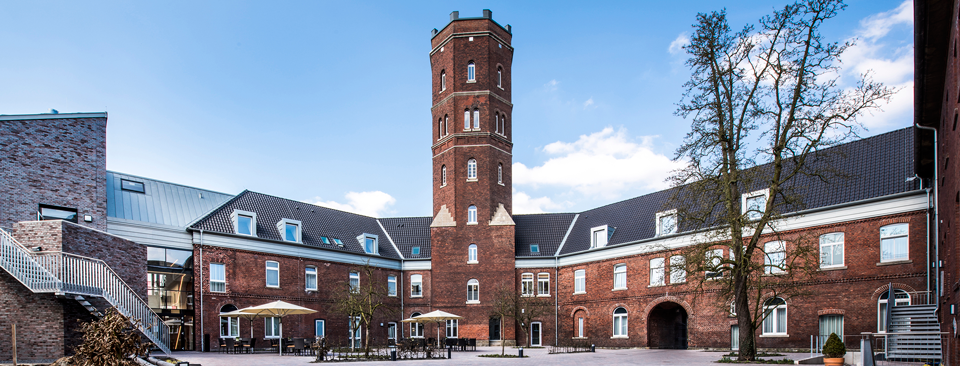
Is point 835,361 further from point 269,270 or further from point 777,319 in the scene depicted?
point 269,270

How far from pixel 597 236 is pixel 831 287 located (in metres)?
13.3

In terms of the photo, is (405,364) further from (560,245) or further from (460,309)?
(560,245)

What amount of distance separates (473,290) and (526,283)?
3.11m

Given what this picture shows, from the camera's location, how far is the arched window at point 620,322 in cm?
3309

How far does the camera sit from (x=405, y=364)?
20.7 m

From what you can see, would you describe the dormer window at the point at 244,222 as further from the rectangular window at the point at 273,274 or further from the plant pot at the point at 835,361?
the plant pot at the point at 835,361

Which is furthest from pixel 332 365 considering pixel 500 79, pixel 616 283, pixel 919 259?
pixel 500 79

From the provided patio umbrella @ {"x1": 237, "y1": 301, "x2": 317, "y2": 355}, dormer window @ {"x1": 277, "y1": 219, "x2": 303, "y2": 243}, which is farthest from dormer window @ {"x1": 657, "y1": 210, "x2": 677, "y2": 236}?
dormer window @ {"x1": 277, "y1": 219, "x2": 303, "y2": 243}

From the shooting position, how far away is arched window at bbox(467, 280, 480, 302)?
3697 cm

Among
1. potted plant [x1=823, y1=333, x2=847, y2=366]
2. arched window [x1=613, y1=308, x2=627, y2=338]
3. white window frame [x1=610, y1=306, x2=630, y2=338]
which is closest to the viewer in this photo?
potted plant [x1=823, y1=333, x2=847, y2=366]

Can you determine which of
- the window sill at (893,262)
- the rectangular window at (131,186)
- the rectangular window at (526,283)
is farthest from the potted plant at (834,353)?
the rectangular window at (131,186)

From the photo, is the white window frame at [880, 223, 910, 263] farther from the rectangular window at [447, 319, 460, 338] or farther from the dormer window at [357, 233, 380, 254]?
the dormer window at [357, 233, 380, 254]

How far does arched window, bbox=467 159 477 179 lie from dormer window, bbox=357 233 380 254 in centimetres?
683

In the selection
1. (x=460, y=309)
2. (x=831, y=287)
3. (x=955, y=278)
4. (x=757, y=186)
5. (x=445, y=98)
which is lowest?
(x=460, y=309)
